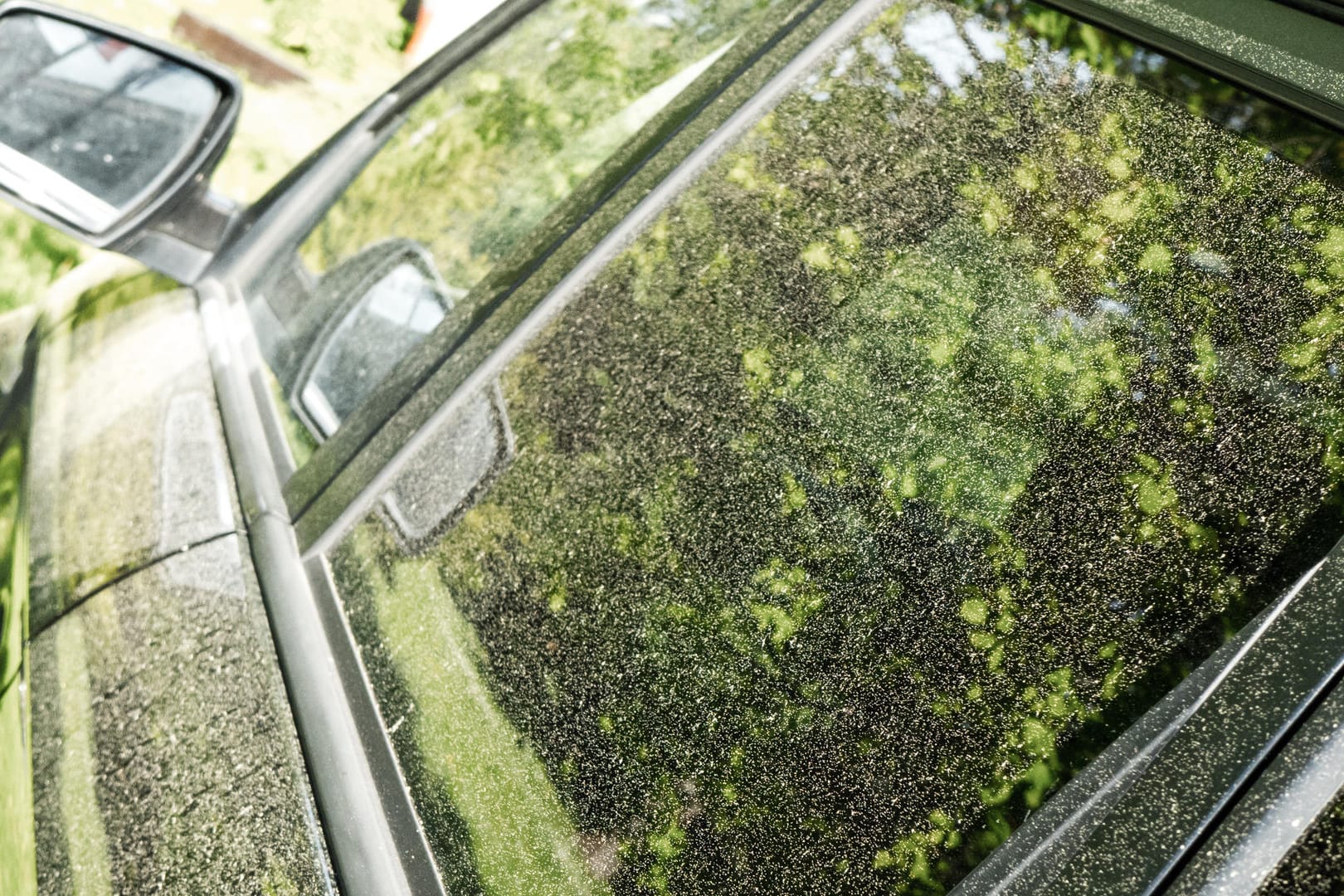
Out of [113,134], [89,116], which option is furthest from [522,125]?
[89,116]

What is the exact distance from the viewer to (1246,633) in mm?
775

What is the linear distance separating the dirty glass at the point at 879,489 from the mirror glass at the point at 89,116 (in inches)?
57.4

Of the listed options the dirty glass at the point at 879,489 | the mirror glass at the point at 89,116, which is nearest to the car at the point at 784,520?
the dirty glass at the point at 879,489

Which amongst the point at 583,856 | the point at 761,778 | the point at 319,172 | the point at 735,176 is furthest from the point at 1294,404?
the point at 319,172

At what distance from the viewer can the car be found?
82cm

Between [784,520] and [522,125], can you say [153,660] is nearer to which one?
[784,520]

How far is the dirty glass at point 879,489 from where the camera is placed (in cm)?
84

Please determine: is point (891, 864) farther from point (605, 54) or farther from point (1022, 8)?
point (605, 54)

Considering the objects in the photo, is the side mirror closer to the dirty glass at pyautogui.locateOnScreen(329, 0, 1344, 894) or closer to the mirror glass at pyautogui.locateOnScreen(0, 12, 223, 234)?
the mirror glass at pyautogui.locateOnScreen(0, 12, 223, 234)

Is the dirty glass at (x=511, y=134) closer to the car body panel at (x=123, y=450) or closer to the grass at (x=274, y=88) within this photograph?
the car body panel at (x=123, y=450)

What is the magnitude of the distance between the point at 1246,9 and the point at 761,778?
3.47 feet

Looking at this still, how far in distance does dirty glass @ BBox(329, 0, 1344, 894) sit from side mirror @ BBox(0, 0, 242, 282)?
1152mm

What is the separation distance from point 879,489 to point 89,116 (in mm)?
2814

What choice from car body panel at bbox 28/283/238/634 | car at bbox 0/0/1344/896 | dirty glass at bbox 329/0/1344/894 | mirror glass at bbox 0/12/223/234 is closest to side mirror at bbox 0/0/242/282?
mirror glass at bbox 0/12/223/234
